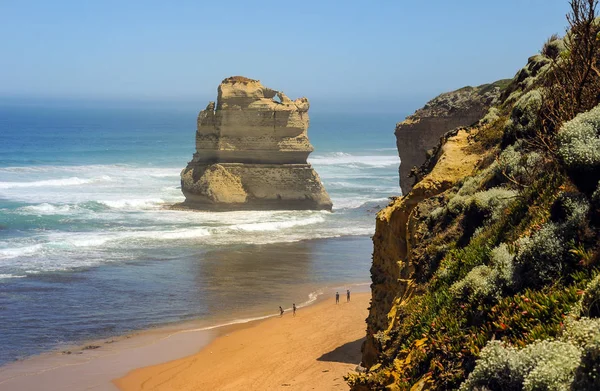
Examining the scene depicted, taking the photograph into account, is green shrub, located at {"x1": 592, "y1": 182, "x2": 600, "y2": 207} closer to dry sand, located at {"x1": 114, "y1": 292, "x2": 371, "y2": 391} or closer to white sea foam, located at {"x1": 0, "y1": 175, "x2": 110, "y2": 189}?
dry sand, located at {"x1": 114, "y1": 292, "x2": 371, "y2": 391}

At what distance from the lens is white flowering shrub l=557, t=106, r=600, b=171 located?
7.86 m

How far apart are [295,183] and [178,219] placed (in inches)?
311

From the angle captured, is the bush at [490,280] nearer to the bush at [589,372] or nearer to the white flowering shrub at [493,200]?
the white flowering shrub at [493,200]

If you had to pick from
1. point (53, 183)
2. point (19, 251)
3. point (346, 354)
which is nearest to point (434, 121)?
point (19, 251)

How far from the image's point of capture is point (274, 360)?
2116 cm

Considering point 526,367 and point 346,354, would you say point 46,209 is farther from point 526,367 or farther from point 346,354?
point 526,367

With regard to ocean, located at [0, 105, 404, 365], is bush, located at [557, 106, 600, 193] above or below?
above

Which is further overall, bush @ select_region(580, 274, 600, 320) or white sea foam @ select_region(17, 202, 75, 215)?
white sea foam @ select_region(17, 202, 75, 215)

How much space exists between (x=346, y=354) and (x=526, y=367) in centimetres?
1495

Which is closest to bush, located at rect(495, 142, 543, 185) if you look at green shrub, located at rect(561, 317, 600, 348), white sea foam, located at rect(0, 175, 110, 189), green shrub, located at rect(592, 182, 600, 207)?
green shrub, located at rect(592, 182, 600, 207)

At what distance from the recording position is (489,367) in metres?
6.61

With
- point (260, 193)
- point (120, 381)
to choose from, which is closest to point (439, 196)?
point (120, 381)

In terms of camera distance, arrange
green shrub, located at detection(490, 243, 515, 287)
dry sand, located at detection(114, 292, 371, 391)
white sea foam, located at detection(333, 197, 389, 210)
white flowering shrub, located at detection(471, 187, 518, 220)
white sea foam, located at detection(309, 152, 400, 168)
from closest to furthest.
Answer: green shrub, located at detection(490, 243, 515, 287) → white flowering shrub, located at detection(471, 187, 518, 220) → dry sand, located at detection(114, 292, 371, 391) → white sea foam, located at detection(333, 197, 389, 210) → white sea foam, located at detection(309, 152, 400, 168)

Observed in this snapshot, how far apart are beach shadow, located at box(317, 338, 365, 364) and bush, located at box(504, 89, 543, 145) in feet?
28.3
